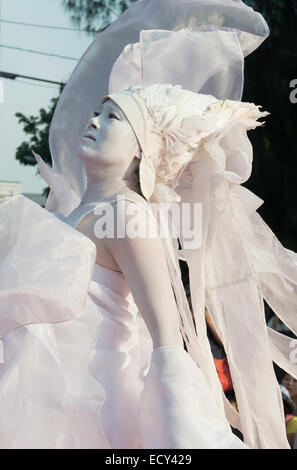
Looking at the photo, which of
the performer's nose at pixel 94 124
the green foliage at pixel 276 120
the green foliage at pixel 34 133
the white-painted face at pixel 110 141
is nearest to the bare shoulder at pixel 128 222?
the white-painted face at pixel 110 141

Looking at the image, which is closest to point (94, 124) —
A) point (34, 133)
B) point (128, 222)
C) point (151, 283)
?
point (128, 222)

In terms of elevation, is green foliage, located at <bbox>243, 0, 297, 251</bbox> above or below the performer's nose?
below

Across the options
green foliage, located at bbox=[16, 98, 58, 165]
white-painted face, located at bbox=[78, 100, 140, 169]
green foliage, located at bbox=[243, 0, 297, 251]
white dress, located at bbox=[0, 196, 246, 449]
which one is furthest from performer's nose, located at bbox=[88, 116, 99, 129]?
green foliage, located at bbox=[16, 98, 58, 165]

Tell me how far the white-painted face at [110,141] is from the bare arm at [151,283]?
0.79ft

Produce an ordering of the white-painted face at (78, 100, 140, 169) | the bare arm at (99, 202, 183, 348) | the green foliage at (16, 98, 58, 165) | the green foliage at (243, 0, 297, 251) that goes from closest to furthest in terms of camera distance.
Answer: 1. the bare arm at (99, 202, 183, 348)
2. the white-painted face at (78, 100, 140, 169)
3. the green foliage at (243, 0, 297, 251)
4. the green foliage at (16, 98, 58, 165)

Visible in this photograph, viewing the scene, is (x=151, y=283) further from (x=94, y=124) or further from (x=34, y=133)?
(x=34, y=133)

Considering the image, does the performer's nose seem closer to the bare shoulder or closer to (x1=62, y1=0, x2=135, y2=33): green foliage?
the bare shoulder

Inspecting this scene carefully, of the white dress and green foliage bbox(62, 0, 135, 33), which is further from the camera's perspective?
green foliage bbox(62, 0, 135, 33)

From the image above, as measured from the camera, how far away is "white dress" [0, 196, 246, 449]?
2.27m

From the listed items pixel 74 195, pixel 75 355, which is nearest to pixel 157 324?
pixel 75 355

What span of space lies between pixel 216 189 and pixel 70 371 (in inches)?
30.3

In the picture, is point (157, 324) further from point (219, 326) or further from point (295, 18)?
point (295, 18)

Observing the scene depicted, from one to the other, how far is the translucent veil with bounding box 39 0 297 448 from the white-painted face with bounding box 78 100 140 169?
0.25m
